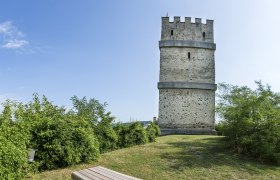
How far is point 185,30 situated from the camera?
28812mm

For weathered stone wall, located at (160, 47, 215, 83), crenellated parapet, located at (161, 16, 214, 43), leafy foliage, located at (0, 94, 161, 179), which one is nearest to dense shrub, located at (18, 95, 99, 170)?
leafy foliage, located at (0, 94, 161, 179)

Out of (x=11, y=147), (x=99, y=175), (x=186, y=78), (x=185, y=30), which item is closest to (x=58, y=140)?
(x=11, y=147)

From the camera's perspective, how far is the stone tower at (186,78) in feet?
90.8

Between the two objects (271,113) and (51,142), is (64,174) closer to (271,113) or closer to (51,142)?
(51,142)

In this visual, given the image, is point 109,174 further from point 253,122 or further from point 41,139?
point 253,122

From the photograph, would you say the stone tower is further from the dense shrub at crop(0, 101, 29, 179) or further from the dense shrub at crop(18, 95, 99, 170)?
the dense shrub at crop(0, 101, 29, 179)

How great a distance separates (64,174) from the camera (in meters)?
9.72

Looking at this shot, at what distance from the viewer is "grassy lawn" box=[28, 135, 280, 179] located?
1009cm

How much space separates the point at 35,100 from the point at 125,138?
197 inches

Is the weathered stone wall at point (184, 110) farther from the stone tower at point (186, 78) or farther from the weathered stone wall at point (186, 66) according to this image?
the weathered stone wall at point (186, 66)

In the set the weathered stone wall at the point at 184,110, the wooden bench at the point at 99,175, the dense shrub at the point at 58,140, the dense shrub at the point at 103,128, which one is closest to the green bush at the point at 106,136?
the dense shrub at the point at 103,128

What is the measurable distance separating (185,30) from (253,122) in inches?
686

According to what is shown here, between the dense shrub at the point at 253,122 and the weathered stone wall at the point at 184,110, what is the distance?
13310 millimetres

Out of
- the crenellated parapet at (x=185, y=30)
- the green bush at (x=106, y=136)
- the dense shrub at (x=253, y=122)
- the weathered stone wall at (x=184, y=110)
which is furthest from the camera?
the crenellated parapet at (x=185, y=30)
